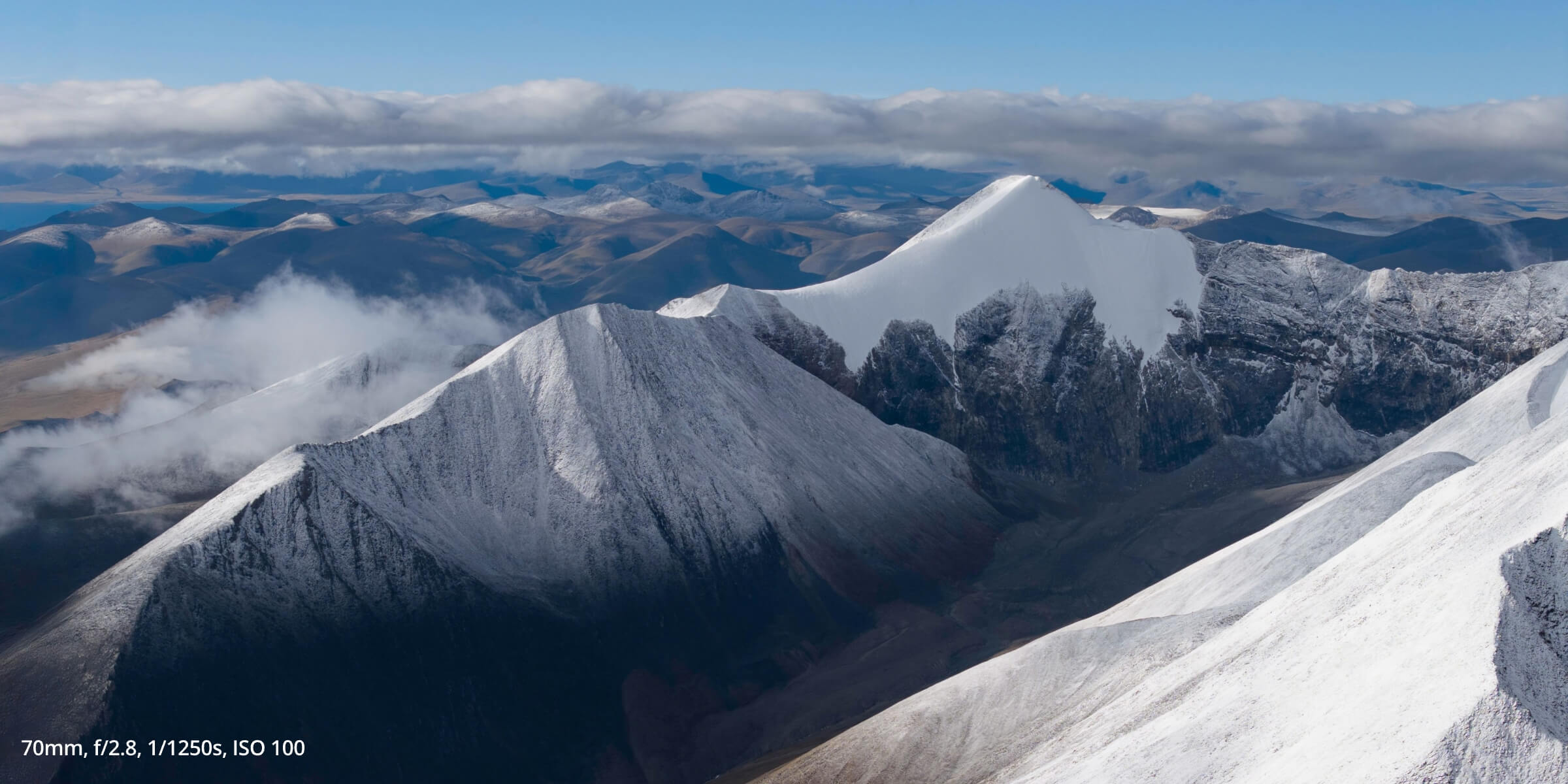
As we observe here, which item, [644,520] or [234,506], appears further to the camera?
[644,520]

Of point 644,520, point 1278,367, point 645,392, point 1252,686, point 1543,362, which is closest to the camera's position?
point 1252,686

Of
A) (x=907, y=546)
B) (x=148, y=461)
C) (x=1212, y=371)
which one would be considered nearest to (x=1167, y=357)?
(x=1212, y=371)

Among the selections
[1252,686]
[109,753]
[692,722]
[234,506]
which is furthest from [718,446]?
[1252,686]

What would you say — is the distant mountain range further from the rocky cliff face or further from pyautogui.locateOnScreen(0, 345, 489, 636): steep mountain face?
pyautogui.locateOnScreen(0, 345, 489, 636): steep mountain face

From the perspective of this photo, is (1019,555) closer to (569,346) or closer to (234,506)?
(569,346)

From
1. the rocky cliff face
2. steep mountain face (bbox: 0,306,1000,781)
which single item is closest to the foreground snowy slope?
steep mountain face (bbox: 0,306,1000,781)

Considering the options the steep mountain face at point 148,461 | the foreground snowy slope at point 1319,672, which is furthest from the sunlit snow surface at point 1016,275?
the foreground snowy slope at point 1319,672
